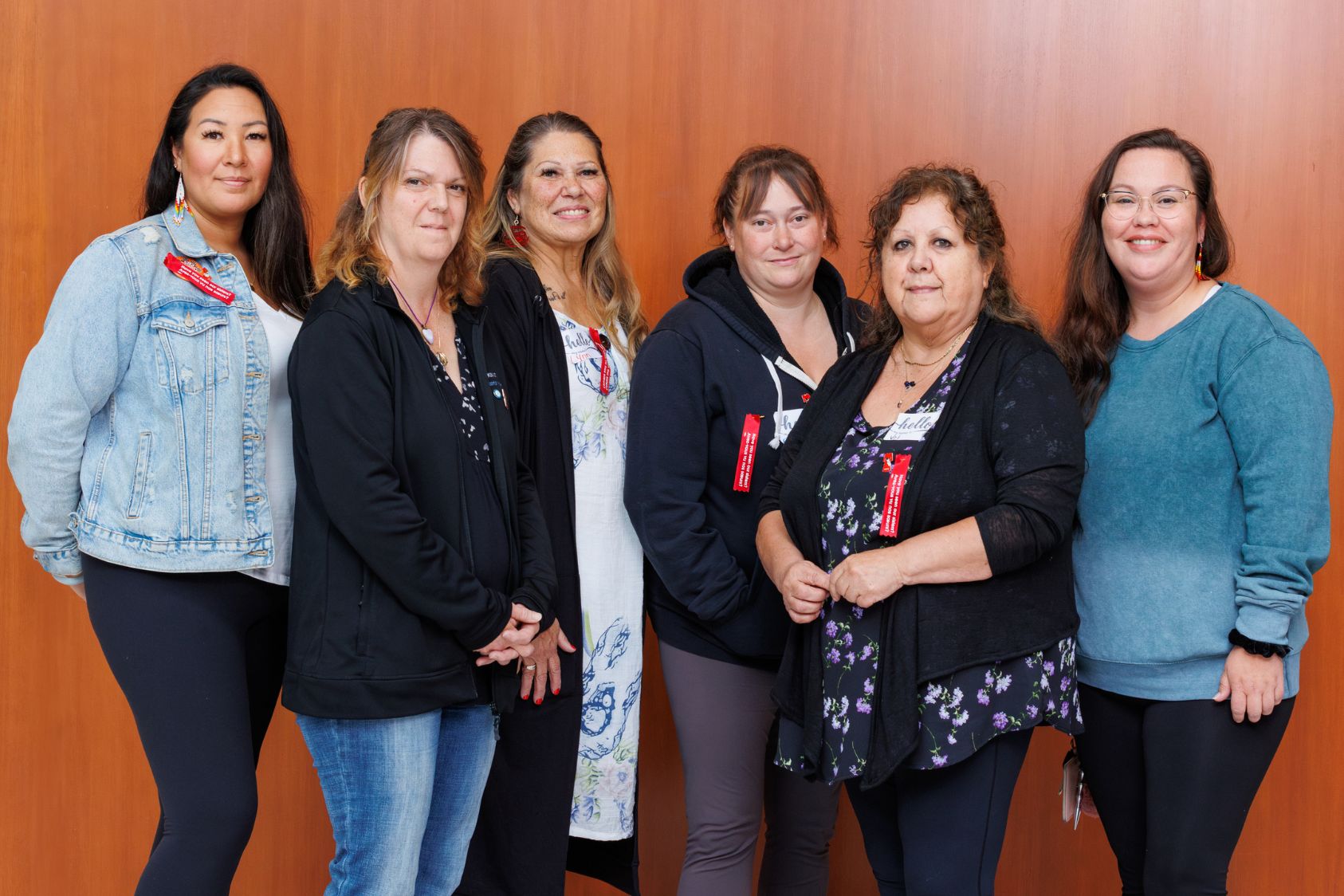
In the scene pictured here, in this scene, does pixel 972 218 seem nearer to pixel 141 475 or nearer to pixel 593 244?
pixel 593 244

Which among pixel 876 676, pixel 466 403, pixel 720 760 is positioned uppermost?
pixel 466 403

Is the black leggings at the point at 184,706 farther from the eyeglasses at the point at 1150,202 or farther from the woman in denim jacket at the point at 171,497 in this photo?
the eyeglasses at the point at 1150,202

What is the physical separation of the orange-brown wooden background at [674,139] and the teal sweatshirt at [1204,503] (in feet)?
A: 3.64

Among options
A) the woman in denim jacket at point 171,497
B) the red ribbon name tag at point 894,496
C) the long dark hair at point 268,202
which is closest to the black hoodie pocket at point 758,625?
the red ribbon name tag at point 894,496

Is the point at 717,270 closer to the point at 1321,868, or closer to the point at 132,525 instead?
the point at 132,525

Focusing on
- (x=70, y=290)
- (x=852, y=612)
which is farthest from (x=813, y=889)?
(x=70, y=290)

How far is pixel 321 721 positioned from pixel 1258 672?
1.54m

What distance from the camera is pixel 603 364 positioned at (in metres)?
2.46

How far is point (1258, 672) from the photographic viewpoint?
1840 mm

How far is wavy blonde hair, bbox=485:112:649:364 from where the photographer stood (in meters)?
2.55

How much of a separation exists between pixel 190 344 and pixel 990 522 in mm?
1386

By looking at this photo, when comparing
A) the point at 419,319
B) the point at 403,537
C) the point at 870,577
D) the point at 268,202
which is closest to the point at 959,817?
the point at 870,577

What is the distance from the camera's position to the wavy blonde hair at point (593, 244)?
2555mm

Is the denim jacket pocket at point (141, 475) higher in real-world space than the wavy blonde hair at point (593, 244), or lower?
lower
